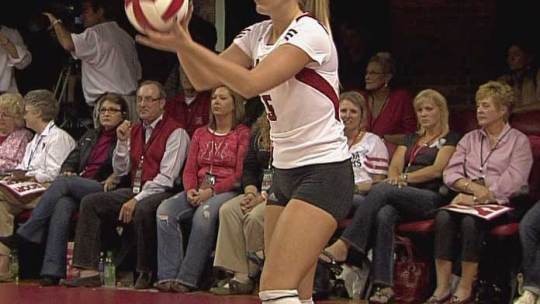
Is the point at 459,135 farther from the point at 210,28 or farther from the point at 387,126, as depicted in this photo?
the point at 210,28

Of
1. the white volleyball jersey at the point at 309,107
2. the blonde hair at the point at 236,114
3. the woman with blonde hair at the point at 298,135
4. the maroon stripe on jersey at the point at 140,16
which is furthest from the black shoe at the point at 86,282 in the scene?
the maroon stripe on jersey at the point at 140,16

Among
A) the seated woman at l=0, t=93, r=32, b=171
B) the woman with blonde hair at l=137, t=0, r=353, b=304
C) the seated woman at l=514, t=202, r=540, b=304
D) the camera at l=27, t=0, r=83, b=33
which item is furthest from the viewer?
the camera at l=27, t=0, r=83, b=33

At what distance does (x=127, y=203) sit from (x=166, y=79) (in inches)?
71.2

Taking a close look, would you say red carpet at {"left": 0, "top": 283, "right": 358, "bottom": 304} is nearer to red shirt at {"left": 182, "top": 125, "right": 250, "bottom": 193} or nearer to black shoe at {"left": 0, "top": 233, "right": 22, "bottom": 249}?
black shoe at {"left": 0, "top": 233, "right": 22, "bottom": 249}

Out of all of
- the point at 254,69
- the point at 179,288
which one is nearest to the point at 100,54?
the point at 179,288

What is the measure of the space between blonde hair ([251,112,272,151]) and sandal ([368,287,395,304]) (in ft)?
3.99

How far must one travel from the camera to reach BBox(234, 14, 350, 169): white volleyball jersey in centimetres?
412

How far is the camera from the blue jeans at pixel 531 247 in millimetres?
6734

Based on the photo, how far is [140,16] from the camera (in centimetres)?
385

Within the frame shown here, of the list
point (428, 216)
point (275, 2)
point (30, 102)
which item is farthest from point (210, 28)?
point (275, 2)

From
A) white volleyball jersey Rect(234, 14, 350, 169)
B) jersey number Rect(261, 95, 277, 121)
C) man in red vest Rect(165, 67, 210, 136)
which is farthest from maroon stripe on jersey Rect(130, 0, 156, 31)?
man in red vest Rect(165, 67, 210, 136)

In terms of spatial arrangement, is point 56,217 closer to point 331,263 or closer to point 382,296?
point 331,263

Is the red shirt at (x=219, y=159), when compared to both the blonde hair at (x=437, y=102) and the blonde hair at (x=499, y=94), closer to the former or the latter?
the blonde hair at (x=437, y=102)

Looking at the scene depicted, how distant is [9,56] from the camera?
963 centimetres
